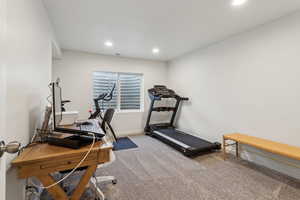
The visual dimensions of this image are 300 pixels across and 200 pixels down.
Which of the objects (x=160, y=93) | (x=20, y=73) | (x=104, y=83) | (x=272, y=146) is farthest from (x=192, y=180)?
(x=104, y=83)

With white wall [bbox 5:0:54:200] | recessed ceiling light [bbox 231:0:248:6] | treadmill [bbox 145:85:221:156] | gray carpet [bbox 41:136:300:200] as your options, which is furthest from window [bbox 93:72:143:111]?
recessed ceiling light [bbox 231:0:248:6]

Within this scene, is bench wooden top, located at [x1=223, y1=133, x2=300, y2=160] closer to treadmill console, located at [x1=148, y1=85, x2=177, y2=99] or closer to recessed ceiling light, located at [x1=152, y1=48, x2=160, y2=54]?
treadmill console, located at [x1=148, y1=85, x2=177, y2=99]

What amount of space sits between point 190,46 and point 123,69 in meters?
2.08

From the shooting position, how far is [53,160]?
3.76ft

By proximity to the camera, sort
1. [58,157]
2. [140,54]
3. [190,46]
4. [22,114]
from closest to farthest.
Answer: [58,157], [22,114], [190,46], [140,54]

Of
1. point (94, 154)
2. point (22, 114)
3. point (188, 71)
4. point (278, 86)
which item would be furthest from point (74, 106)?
point (278, 86)

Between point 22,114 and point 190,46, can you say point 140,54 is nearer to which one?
point 190,46

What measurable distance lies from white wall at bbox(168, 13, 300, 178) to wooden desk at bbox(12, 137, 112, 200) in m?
2.65

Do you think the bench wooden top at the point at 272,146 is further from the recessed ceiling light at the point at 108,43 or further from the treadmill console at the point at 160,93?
the recessed ceiling light at the point at 108,43

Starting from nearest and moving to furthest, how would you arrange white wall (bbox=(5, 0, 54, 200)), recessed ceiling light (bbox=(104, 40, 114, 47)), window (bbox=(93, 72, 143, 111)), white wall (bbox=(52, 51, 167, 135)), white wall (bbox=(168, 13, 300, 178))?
white wall (bbox=(5, 0, 54, 200))
white wall (bbox=(168, 13, 300, 178))
recessed ceiling light (bbox=(104, 40, 114, 47))
white wall (bbox=(52, 51, 167, 135))
window (bbox=(93, 72, 143, 111))

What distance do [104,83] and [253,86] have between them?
3.75 meters

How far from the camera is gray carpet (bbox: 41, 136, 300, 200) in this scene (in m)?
1.80

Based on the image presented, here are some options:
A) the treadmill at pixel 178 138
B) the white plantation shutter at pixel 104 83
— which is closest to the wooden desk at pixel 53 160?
the treadmill at pixel 178 138

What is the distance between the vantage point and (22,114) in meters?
1.26
